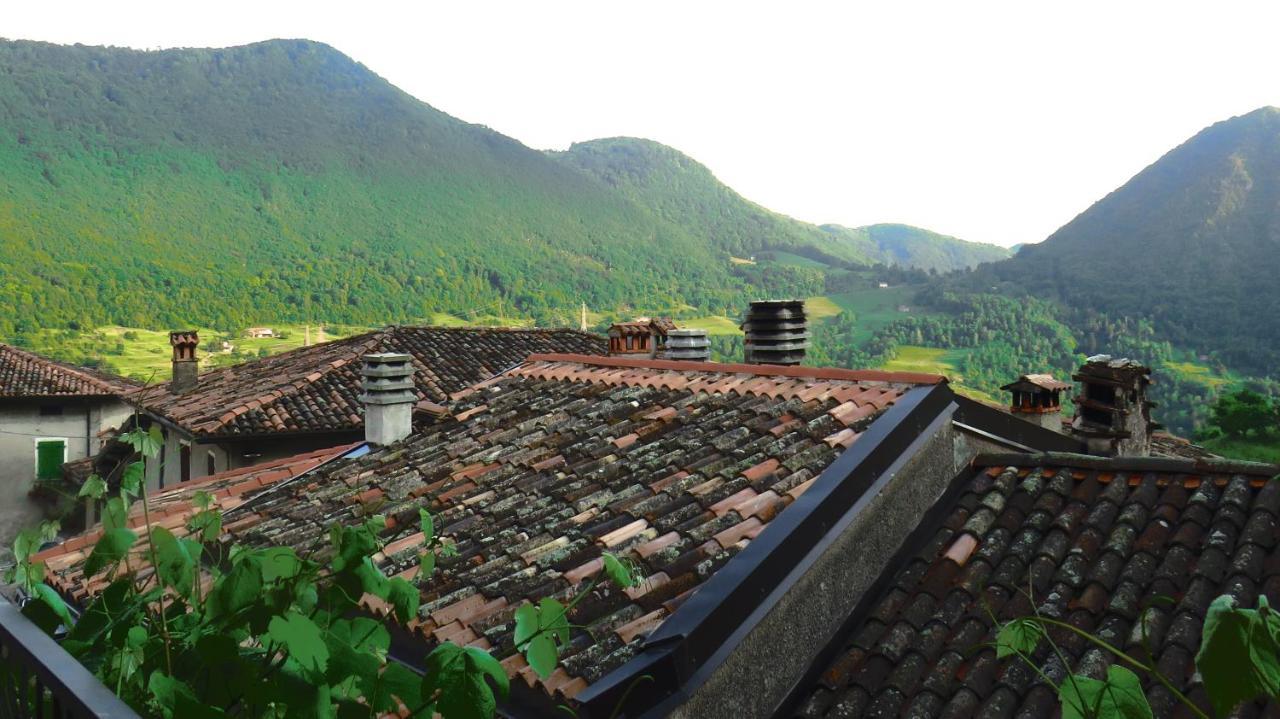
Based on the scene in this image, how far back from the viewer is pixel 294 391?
1828 cm

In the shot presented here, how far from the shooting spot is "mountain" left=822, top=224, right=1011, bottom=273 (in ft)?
497

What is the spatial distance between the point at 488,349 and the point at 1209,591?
1965cm

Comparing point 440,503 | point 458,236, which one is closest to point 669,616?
point 440,503

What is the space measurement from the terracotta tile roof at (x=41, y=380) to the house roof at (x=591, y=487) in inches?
996

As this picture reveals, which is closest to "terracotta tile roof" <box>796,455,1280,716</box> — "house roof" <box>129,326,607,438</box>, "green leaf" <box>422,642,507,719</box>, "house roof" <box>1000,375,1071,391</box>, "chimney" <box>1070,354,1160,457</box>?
"green leaf" <box>422,642,507,719</box>

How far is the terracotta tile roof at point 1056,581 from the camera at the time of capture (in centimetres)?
396

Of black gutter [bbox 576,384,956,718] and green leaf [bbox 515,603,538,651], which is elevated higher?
green leaf [bbox 515,603,538,651]

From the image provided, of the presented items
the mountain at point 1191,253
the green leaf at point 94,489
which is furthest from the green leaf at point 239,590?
the mountain at point 1191,253

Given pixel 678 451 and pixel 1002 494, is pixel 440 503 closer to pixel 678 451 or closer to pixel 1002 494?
pixel 678 451

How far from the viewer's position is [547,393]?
28.3ft

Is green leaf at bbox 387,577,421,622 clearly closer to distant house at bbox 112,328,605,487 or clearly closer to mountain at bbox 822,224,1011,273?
distant house at bbox 112,328,605,487

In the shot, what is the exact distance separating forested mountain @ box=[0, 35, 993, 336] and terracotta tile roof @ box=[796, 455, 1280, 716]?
63.2 metres

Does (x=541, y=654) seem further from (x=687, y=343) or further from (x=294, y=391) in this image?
(x=294, y=391)

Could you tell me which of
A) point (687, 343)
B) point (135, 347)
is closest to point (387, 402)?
point (687, 343)
